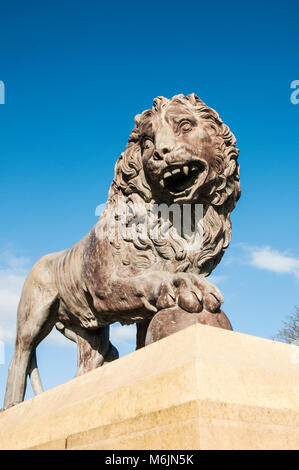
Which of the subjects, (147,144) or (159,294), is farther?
(147,144)

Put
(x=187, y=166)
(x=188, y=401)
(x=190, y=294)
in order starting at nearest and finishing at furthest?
(x=188, y=401) → (x=190, y=294) → (x=187, y=166)

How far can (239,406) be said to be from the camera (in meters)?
2.21

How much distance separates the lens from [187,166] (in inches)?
156

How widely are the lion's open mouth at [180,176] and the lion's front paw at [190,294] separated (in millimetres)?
703

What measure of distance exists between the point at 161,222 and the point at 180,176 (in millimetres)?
431

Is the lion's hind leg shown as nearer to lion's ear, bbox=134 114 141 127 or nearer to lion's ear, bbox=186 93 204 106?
lion's ear, bbox=134 114 141 127

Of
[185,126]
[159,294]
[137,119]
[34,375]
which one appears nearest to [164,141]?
[185,126]

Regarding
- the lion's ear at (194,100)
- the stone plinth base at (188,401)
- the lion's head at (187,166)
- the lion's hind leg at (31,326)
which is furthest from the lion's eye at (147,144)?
the stone plinth base at (188,401)

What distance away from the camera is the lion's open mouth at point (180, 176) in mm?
3957

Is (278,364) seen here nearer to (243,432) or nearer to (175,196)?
(243,432)

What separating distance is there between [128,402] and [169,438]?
16.2 inches

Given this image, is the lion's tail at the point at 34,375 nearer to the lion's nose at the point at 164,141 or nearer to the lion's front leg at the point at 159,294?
the lion's front leg at the point at 159,294

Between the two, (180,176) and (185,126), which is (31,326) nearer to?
(180,176)
